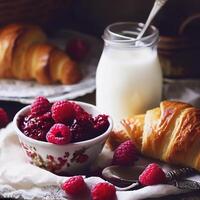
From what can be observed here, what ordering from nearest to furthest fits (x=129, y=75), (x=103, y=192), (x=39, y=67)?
(x=103, y=192)
(x=129, y=75)
(x=39, y=67)

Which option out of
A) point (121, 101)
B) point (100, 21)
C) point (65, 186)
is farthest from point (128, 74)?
point (100, 21)

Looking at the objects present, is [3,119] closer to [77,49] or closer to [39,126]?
[39,126]

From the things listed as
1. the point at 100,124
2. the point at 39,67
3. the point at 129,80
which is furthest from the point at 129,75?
the point at 39,67

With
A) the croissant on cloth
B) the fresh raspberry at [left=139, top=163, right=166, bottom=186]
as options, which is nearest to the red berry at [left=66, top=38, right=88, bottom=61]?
the croissant on cloth

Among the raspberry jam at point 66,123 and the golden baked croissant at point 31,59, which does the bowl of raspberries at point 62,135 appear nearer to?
the raspberry jam at point 66,123

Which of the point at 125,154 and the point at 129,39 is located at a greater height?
the point at 129,39

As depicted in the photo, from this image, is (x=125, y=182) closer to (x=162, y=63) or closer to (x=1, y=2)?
(x=162, y=63)

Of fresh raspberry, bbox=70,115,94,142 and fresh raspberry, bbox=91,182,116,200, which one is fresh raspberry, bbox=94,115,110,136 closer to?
fresh raspberry, bbox=70,115,94,142
